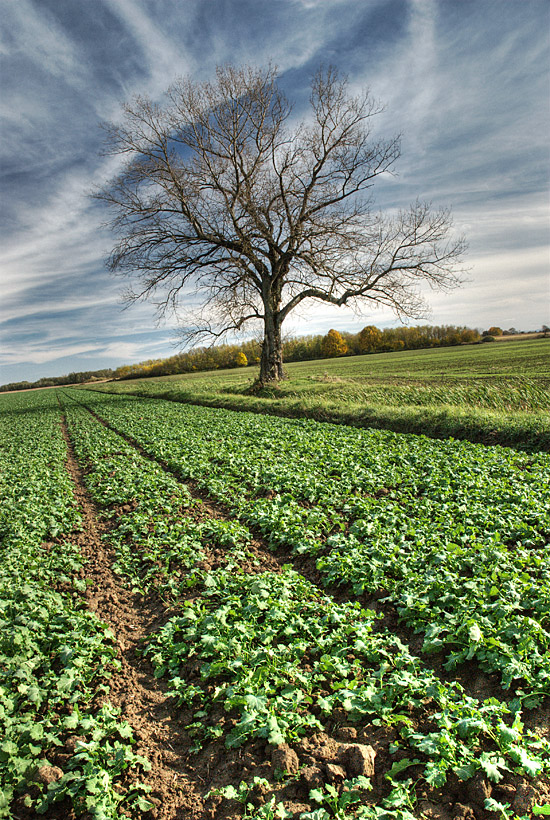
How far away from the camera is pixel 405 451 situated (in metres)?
10.9

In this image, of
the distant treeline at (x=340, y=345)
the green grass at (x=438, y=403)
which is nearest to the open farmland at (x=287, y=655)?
the green grass at (x=438, y=403)

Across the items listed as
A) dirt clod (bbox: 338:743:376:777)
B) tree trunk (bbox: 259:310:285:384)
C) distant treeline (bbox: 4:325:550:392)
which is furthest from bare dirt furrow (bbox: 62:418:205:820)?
distant treeline (bbox: 4:325:550:392)

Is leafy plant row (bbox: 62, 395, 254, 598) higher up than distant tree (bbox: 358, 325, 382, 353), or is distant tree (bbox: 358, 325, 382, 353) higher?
distant tree (bbox: 358, 325, 382, 353)

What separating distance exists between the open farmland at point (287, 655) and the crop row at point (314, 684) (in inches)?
0.9

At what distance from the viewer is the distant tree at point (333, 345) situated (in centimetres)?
7638

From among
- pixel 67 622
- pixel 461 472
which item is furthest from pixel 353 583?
pixel 461 472

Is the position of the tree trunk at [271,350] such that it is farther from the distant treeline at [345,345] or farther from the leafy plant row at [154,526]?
the distant treeline at [345,345]

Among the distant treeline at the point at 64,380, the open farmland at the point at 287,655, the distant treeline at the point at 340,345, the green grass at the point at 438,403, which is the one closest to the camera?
the open farmland at the point at 287,655

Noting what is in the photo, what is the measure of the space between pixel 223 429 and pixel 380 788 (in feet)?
44.3

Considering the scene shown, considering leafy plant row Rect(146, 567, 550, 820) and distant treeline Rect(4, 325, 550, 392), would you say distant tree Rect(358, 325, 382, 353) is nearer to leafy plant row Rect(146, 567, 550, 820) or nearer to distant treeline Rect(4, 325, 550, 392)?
distant treeline Rect(4, 325, 550, 392)

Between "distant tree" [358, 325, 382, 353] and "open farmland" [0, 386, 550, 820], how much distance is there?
6921 cm

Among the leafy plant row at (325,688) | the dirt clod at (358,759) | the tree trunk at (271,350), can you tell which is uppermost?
the tree trunk at (271,350)

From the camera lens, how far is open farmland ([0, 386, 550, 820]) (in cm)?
294

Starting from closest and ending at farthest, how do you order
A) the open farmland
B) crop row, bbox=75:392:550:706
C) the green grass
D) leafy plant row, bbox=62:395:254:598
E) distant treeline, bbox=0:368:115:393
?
the open farmland → crop row, bbox=75:392:550:706 → leafy plant row, bbox=62:395:254:598 → the green grass → distant treeline, bbox=0:368:115:393
